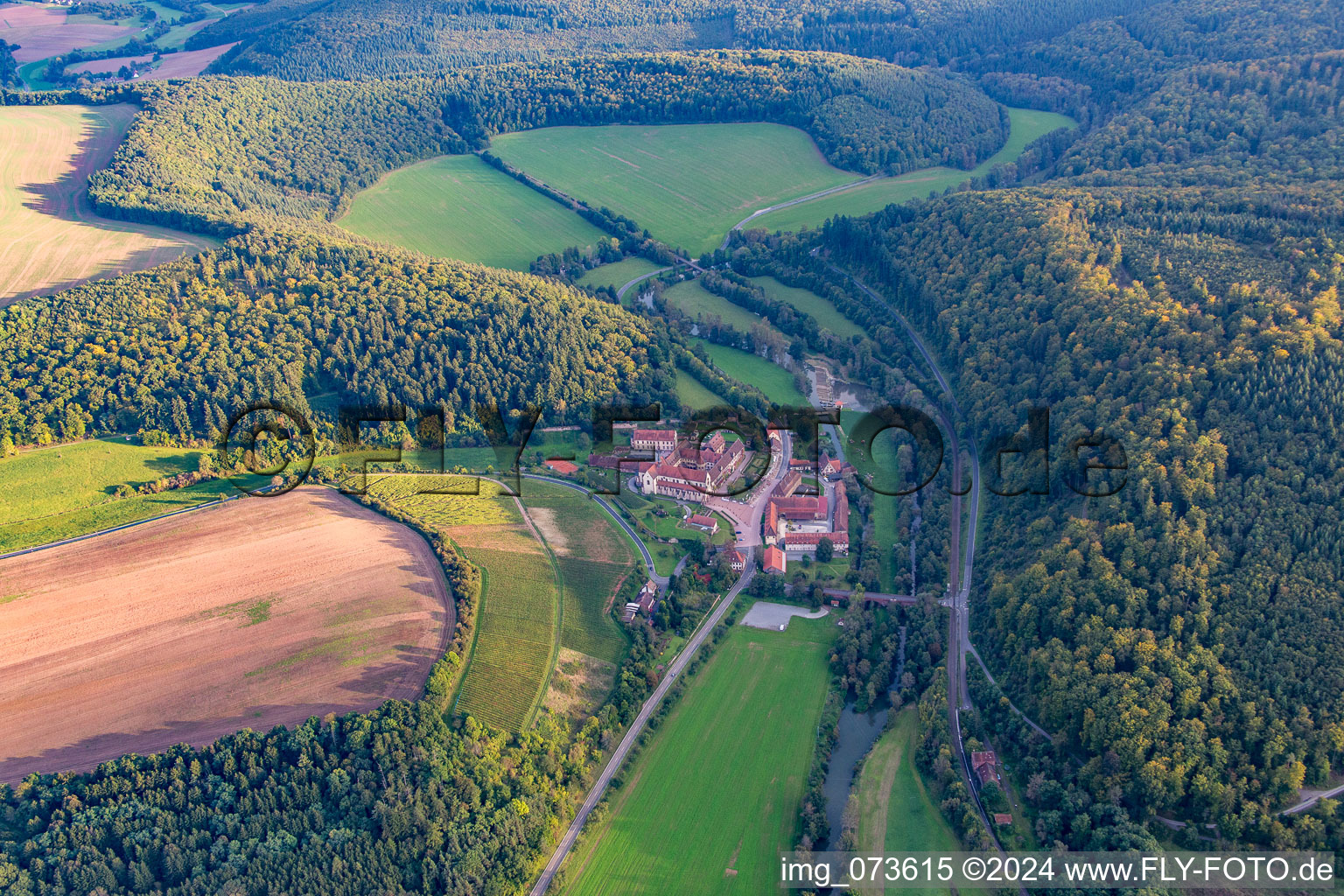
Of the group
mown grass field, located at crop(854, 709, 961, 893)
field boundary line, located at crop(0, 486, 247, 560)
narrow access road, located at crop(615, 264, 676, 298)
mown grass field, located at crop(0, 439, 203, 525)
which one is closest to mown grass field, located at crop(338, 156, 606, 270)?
narrow access road, located at crop(615, 264, 676, 298)

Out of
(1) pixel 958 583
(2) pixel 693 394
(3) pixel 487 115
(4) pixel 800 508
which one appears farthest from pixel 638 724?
(3) pixel 487 115

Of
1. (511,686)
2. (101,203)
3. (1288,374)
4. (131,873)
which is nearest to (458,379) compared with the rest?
(511,686)

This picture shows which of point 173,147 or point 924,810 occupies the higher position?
point 173,147

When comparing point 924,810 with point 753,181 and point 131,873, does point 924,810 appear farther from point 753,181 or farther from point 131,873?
point 753,181

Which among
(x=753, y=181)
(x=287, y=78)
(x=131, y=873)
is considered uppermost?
(x=287, y=78)

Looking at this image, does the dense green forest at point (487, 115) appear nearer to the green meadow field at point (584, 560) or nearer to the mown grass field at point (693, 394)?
the mown grass field at point (693, 394)

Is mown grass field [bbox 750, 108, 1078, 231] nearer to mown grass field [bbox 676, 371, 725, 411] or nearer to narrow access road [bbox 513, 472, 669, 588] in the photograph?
mown grass field [bbox 676, 371, 725, 411]

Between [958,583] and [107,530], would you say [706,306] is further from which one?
[107,530]
